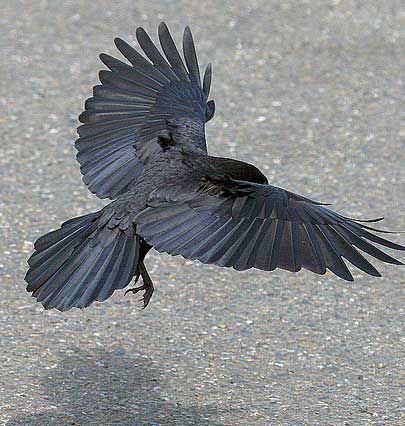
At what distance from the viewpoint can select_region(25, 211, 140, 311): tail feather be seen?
4746 millimetres

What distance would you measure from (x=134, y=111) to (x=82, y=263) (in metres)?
1.26

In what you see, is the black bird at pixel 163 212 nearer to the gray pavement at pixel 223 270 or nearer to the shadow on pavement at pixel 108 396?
the shadow on pavement at pixel 108 396

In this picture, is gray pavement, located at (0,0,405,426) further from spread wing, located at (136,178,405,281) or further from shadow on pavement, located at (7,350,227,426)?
spread wing, located at (136,178,405,281)

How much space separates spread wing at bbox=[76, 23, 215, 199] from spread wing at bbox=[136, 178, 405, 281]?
0.61 metres

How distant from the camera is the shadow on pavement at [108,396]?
204 inches

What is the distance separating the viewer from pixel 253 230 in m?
4.58

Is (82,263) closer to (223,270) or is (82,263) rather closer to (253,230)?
(253,230)

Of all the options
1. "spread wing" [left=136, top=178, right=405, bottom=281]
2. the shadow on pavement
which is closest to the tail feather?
"spread wing" [left=136, top=178, right=405, bottom=281]

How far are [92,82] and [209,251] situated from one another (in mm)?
4986

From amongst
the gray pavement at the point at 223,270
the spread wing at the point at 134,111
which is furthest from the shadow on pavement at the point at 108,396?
the spread wing at the point at 134,111

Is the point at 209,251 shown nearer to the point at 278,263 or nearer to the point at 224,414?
the point at 278,263

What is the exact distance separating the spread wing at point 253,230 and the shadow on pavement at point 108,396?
97 centimetres

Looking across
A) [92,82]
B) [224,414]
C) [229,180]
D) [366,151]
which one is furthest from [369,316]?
[92,82]

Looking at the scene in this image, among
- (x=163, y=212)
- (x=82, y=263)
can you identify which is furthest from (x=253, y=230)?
(x=82, y=263)
